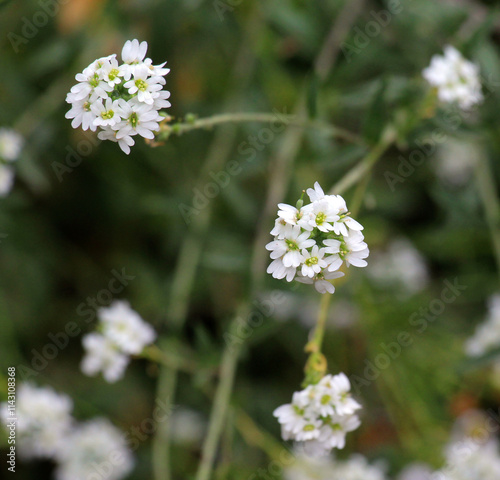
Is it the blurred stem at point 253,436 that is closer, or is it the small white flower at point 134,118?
the small white flower at point 134,118

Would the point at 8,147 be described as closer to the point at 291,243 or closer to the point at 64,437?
the point at 64,437

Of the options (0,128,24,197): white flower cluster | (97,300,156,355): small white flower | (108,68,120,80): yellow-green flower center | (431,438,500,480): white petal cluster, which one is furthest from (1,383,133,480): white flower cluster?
(108,68,120,80): yellow-green flower center

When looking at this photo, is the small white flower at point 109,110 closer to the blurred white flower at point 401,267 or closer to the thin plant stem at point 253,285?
the thin plant stem at point 253,285

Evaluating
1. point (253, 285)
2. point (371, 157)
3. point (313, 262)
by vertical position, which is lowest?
point (313, 262)

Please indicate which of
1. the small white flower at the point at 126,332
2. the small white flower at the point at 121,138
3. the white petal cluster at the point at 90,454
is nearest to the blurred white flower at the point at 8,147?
the small white flower at the point at 126,332

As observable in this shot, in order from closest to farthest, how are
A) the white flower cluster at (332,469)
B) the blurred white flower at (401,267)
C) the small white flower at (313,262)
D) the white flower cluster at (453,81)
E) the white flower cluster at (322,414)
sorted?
the small white flower at (313,262) < the white flower cluster at (322,414) < the white flower cluster at (453,81) < the white flower cluster at (332,469) < the blurred white flower at (401,267)

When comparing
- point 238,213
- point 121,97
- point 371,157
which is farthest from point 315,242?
point 238,213

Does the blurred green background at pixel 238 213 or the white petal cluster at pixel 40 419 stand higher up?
the blurred green background at pixel 238 213
